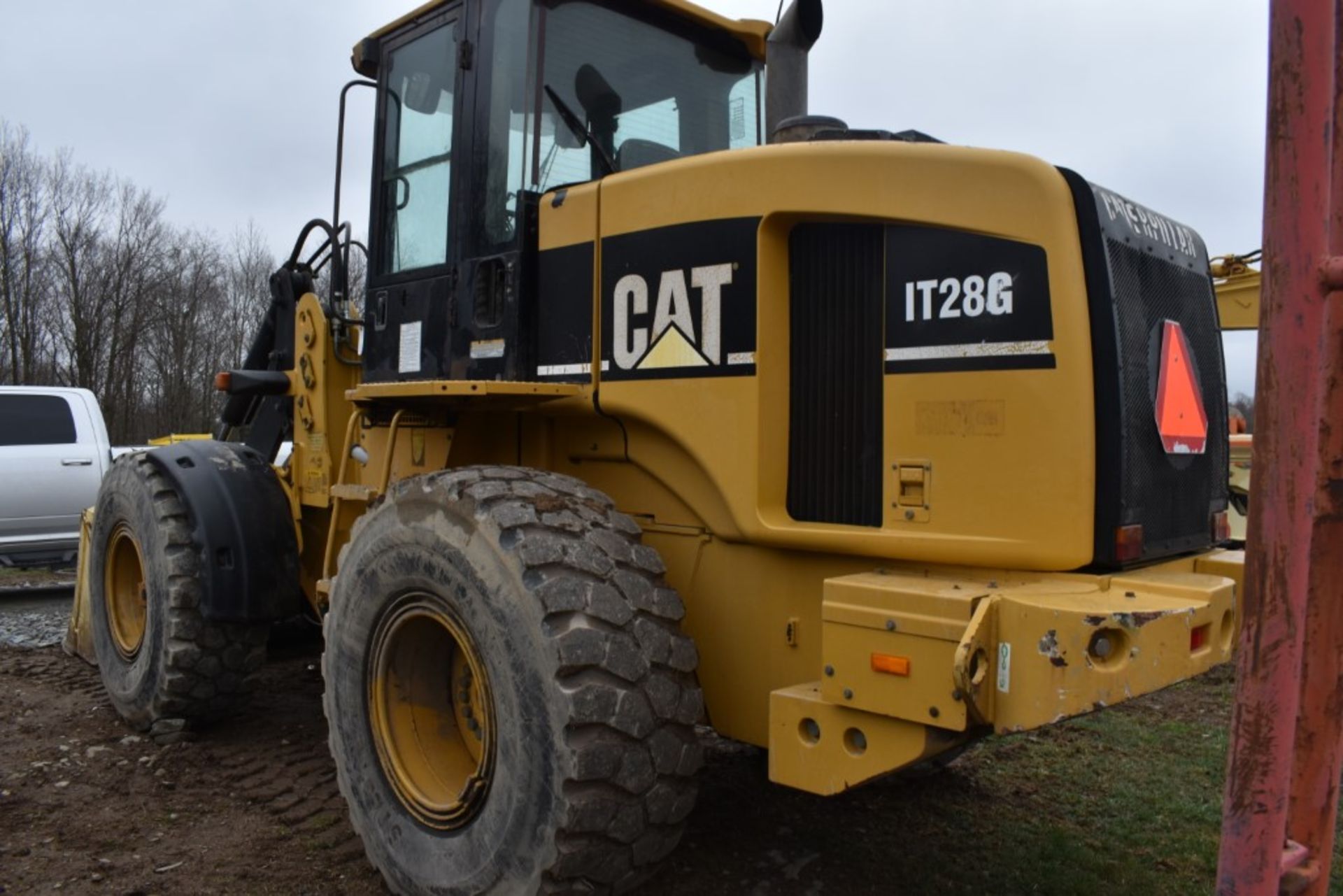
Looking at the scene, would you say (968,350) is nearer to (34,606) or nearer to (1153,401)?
(1153,401)

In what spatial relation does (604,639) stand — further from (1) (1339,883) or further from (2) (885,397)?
(1) (1339,883)

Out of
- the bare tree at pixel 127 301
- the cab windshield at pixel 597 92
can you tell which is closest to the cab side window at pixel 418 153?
the cab windshield at pixel 597 92

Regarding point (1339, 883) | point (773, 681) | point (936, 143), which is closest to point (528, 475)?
point (773, 681)

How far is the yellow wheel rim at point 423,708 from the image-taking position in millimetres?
3502

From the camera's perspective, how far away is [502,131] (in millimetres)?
3994

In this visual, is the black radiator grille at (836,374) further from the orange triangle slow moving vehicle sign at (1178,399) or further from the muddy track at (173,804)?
the muddy track at (173,804)

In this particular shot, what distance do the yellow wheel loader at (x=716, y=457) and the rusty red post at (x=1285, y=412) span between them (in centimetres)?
73

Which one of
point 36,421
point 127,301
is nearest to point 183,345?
point 127,301

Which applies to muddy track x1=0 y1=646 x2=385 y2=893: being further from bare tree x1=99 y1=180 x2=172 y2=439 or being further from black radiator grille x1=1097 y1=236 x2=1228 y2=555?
bare tree x1=99 y1=180 x2=172 y2=439

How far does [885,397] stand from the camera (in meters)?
3.11

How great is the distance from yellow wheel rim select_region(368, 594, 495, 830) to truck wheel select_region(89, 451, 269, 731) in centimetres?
164

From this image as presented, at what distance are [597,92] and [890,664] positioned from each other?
97.4 inches

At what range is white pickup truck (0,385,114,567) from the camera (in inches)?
399

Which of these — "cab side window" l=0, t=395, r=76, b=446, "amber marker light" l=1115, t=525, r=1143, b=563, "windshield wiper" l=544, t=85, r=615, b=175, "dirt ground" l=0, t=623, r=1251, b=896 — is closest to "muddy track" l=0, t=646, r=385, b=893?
"dirt ground" l=0, t=623, r=1251, b=896
